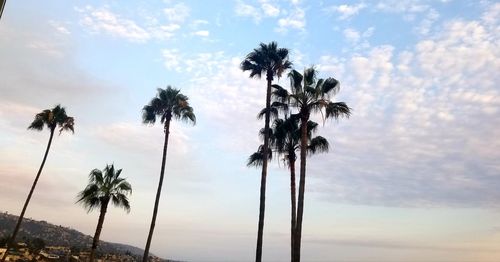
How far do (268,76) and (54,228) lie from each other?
115627 mm

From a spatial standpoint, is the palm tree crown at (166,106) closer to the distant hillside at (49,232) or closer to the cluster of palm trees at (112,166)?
the cluster of palm trees at (112,166)

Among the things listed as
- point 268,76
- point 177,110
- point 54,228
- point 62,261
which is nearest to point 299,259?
point 268,76

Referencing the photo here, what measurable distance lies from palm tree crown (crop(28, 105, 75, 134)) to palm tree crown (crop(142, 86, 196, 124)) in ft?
41.1

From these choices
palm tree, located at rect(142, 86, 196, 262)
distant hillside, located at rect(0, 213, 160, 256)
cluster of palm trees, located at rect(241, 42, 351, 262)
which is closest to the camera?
A: cluster of palm trees, located at rect(241, 42, 351, 262)

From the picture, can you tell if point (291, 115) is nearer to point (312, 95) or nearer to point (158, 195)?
point (312, 95)

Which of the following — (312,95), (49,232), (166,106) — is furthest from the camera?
(49,232)

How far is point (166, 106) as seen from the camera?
4159cm

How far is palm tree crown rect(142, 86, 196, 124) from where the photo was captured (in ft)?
136

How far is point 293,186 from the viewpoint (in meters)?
31.2

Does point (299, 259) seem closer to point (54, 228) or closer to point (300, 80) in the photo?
point (300, 80)

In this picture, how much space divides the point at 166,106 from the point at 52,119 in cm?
1504

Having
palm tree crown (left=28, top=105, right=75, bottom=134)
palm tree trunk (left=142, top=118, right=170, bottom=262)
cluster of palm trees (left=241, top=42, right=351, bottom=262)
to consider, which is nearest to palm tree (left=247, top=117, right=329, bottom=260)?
cluster of palm trees (left=241, top=42, right=351, bottom=262)

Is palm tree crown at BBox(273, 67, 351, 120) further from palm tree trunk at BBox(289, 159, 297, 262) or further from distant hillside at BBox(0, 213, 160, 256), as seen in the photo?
distant hillside at BBox(0, 213, 160, 256)

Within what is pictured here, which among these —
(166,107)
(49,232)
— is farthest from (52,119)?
(49,232)
